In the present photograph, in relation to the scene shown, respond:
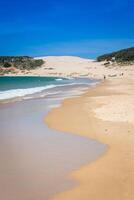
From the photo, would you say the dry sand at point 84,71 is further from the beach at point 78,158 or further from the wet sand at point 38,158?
the wet sand at point 38,158

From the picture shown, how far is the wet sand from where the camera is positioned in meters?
5.46

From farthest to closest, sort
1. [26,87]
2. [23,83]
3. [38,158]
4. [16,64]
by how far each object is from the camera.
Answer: [16,64] → [23,83] → [26,87] → [38,158]

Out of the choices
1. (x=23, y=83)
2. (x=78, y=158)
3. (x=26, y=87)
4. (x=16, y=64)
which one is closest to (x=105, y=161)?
(x=78, y=158)

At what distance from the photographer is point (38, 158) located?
7.18 m

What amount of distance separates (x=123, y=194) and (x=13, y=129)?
6311 mm

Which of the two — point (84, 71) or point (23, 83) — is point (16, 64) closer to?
point (84, 71)

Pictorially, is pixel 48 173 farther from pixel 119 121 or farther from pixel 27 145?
pixel 119 121

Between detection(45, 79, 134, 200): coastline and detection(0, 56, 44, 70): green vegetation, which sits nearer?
detection(45, 79, 134, 200): coastline

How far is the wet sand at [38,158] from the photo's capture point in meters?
5.46

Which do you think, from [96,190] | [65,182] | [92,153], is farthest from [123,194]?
[92,153]

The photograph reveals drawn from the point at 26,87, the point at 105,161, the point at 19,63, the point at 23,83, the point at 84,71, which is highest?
the point at 19,63

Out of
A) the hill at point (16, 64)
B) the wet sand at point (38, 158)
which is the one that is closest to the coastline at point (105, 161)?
the wet sand at point (38, 158)

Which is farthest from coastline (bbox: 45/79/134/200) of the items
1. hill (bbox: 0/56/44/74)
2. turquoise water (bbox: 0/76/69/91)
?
hill (bbox: 0/56/44/74)

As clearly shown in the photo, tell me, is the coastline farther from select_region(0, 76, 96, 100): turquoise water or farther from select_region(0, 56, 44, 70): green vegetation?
select_region(0, 56, 44, 70): green vegetation
